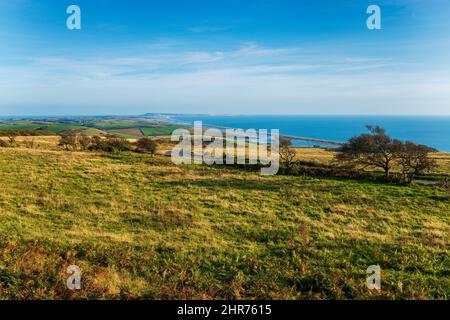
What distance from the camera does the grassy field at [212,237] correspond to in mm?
9539

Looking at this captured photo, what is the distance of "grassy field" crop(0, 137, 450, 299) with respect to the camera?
31.3ft

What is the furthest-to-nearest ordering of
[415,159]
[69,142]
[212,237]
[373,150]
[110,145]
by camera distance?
[69,142] → [110,145] → [373,150] → [415,159] → [212,237]

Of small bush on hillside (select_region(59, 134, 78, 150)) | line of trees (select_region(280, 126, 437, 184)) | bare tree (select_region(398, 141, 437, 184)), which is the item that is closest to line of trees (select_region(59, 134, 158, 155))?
small bush on hillside (select_region(59, 134, 78, 150))

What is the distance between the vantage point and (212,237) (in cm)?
1482

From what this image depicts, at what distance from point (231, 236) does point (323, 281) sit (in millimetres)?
6137

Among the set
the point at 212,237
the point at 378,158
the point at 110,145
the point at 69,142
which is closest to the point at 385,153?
the point at 378,158

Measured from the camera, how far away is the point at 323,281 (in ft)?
33.3

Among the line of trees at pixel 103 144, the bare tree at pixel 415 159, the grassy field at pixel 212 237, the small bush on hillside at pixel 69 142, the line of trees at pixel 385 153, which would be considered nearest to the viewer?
the grassy field at pixel 212 237

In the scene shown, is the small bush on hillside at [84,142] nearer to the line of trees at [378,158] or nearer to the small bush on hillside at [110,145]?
the small bush on hillside at [110,145]

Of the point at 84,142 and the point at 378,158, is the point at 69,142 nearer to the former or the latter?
the point at 84,142

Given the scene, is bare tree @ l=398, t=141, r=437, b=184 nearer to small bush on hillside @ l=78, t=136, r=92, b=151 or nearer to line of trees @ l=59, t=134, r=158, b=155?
line of trees @ l=59, t=134, r=158, b=155

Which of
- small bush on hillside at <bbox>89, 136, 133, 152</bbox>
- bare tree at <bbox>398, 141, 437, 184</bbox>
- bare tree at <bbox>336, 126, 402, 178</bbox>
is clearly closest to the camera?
Result: bare tree at <bbox>398, 141, 437, 184</bbox>

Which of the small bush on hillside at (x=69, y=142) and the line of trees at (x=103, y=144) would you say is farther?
the small bush on hillside at (x=69, y=142)

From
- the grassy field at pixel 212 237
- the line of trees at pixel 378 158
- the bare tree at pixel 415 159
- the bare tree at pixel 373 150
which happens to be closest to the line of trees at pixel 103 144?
the grassy field at pixel 212 237
